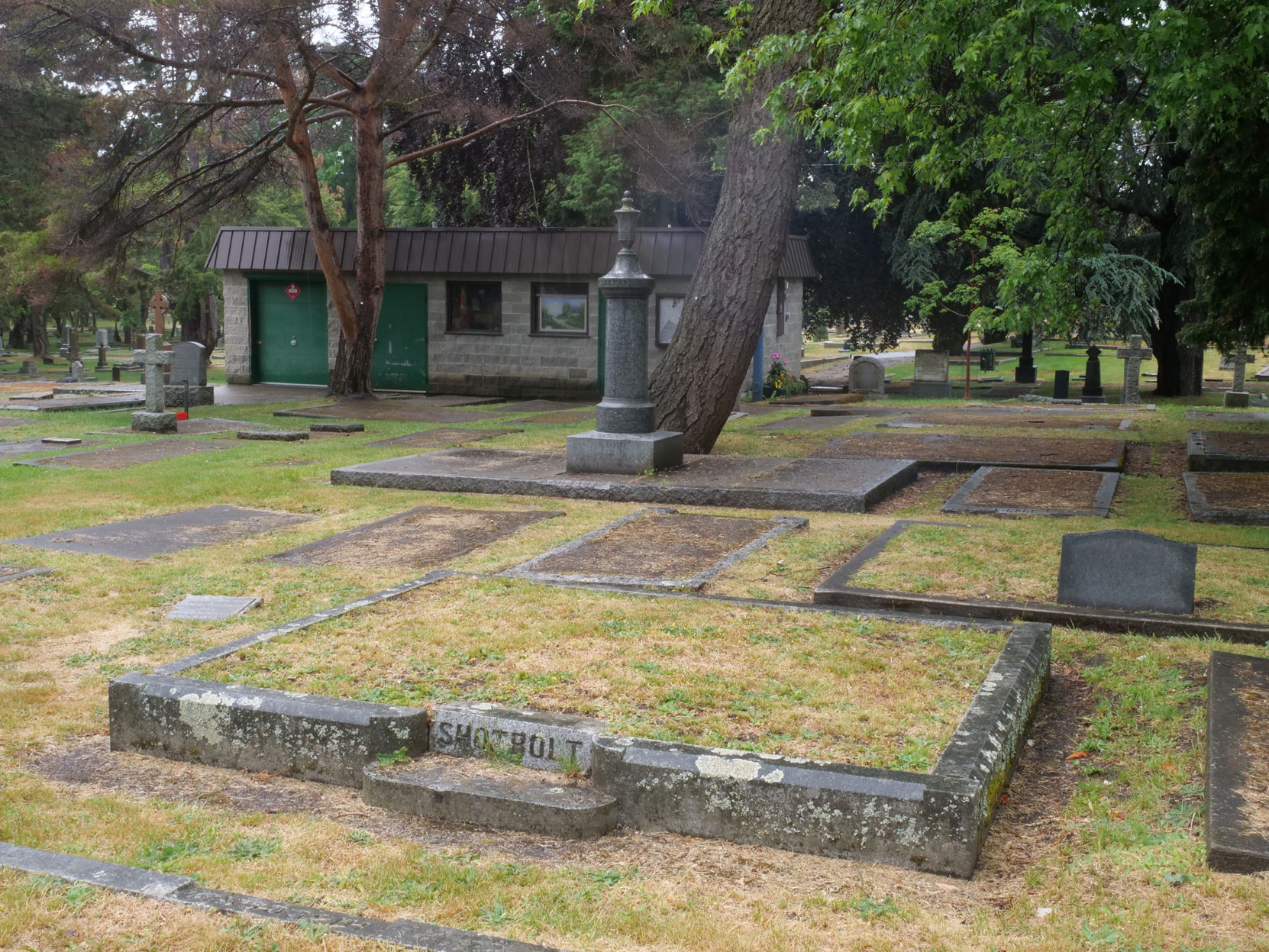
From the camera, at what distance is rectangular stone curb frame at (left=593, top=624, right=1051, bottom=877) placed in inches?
162

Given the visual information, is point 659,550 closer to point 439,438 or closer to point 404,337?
point 439,438

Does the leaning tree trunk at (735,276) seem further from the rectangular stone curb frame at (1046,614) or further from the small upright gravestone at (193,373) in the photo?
the small upright gravestone at (193,373)

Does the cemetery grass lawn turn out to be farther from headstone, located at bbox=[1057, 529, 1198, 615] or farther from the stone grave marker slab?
headstone, located at bbox=[1057, 529, 1198, 615]

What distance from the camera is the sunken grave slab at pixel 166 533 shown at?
9.09m

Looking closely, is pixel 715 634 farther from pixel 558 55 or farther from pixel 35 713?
pixel 558 55

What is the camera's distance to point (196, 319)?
39688mm

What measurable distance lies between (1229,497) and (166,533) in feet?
29.6

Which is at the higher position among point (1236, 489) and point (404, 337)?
point (404, 337)

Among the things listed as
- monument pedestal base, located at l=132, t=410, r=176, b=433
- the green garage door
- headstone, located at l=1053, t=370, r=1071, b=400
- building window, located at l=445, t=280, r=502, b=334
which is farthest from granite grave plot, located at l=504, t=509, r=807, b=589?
headstone, located at l=1053, t=370, r=1071, b=400

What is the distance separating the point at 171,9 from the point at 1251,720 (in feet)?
61.5

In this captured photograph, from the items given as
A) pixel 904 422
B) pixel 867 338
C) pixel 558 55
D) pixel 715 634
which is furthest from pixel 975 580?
pixel 867 338

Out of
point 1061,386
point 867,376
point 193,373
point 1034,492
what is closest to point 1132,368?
point 1061,386

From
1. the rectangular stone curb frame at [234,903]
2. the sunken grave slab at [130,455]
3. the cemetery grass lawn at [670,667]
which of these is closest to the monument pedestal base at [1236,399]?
the sunken grave slab at [130,455]

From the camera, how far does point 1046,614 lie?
6.80 meters
